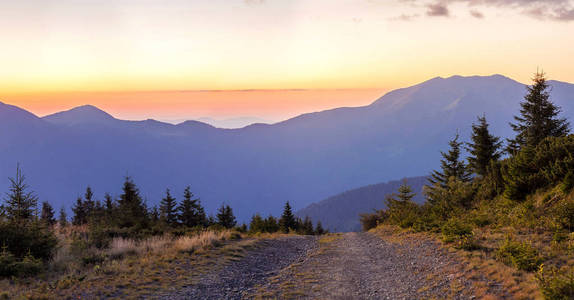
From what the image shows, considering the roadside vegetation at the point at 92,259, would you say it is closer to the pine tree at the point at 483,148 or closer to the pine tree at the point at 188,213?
the pine tree at the point at 188,213

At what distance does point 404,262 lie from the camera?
498 inches

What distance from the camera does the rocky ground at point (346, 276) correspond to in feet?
30.8

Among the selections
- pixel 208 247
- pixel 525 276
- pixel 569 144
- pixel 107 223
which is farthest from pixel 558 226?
pixel 107 223

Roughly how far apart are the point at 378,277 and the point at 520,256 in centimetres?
444

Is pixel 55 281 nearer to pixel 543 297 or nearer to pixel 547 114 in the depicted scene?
pixel 543 297

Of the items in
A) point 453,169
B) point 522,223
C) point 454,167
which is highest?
point 454,167

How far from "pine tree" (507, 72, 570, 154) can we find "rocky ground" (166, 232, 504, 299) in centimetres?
2418

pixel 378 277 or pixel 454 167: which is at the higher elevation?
pixel 454 167

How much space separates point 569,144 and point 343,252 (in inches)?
488

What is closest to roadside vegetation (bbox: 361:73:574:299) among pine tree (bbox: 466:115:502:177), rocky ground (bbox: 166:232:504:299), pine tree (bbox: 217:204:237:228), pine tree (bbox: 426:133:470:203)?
rocky ground (bbox: 166:232:504:299)

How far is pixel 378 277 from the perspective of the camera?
443 inches

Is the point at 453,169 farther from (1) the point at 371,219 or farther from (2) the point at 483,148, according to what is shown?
(1) the point at 371,219

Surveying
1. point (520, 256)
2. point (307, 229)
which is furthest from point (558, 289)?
point (307, 229)

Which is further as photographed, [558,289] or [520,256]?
[520,256]
